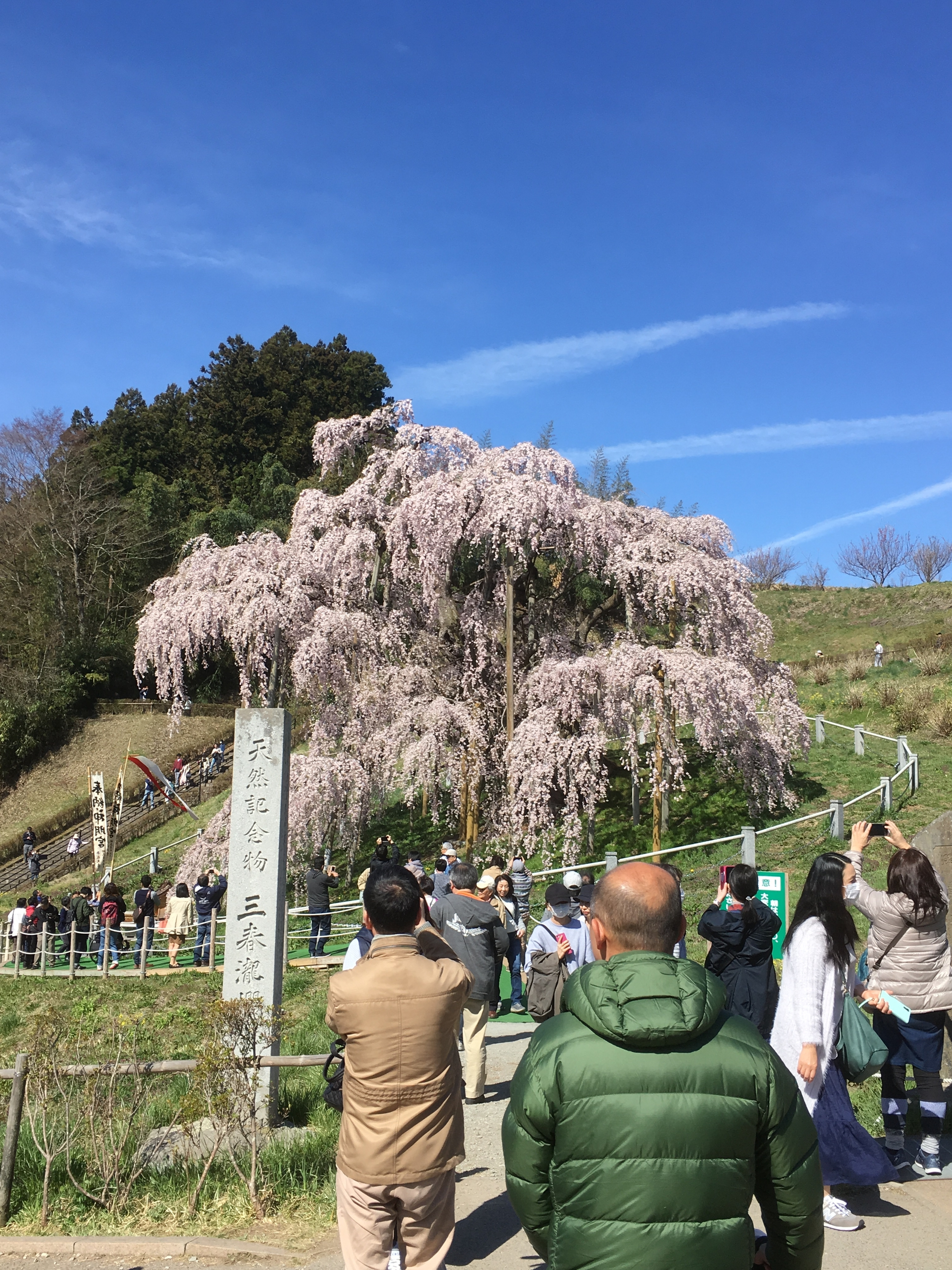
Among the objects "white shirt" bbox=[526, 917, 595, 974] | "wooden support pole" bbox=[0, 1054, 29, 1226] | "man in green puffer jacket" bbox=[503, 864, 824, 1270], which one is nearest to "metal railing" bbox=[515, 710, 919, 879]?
"white shirt" bbox=[526, 917, 595, 974]

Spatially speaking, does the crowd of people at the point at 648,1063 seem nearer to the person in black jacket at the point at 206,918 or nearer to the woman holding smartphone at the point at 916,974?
the woman holding smartphone at the point at 916,974

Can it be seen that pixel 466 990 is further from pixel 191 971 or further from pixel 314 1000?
pixel 191 971

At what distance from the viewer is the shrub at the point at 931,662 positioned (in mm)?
25109

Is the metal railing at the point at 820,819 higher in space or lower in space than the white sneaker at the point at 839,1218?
higher

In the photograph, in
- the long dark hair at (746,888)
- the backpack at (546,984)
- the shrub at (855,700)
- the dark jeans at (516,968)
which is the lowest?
the dark jeans at (516,968)

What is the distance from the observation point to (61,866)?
26031 mm

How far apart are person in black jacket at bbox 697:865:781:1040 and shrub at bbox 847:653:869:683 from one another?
22.8 m

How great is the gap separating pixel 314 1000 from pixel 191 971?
3.75m

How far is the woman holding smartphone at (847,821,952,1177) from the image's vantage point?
478 centimetres

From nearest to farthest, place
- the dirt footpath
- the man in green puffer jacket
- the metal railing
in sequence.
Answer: the man in green puffer jacket → the dirt footpath → the metal railing

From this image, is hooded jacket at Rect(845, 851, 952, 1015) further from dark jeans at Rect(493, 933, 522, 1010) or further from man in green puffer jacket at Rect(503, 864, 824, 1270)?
dark jeans at Rect(493, 933, 522, 1010)

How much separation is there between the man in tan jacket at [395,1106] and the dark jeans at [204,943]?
10885mm

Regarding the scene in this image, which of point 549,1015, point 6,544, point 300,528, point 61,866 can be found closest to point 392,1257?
point 549,1015

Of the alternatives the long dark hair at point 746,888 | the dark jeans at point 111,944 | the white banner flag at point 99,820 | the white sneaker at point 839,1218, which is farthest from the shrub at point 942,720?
the white banner flag at point 99,820
